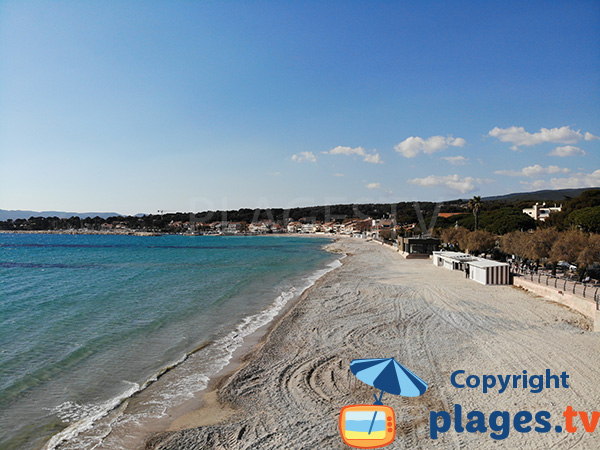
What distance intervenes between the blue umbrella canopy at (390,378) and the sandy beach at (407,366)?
1044 mm

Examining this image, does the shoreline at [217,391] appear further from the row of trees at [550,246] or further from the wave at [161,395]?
the row of trees at [550,246]

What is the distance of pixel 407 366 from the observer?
10.5 metres

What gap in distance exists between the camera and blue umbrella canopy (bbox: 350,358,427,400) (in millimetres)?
6531

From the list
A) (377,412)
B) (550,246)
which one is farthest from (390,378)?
(550,246)

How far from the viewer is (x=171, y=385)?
1009 centimetres

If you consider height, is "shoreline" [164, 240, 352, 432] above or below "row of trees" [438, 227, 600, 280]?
below

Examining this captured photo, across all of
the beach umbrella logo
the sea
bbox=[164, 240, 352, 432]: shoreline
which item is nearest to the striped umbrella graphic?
the beach umbrella logo

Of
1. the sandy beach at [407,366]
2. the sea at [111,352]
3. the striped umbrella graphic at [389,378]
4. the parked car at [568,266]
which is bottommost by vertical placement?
the sea at [111,352]

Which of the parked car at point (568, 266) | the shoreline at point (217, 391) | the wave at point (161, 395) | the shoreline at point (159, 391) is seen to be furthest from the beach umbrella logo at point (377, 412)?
the parked car at point (568, 266)

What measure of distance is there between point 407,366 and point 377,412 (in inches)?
144

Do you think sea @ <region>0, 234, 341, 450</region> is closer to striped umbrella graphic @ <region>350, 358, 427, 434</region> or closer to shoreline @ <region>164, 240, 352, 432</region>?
shoreline @ <region>164, 240, 352, 432</region>

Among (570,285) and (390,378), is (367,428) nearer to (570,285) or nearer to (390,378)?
(390,378)

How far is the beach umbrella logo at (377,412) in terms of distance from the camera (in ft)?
21.6

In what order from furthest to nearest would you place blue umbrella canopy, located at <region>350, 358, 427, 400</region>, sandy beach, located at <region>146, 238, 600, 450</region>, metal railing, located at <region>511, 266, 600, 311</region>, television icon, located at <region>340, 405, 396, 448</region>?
metal railing, located at <region>511, 266, 600, 311</region>
sandy beach, located at <region>146, 238, 600, 450</region>
television icon, located at <region>340, 405, 396, 448</region>
blue umbrella canopy, located at <region>350, 358, 427, 400</region>
